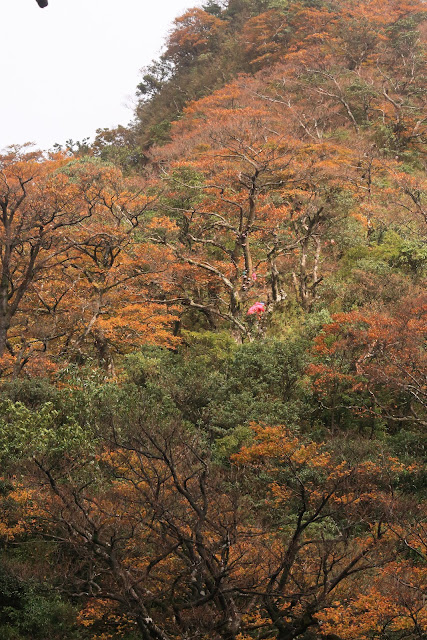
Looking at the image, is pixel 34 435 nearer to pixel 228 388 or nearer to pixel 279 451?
pixel 279 451

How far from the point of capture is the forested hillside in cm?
973

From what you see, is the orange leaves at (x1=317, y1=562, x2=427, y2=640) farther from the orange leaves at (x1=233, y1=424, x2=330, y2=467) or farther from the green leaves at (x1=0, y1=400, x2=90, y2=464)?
the green leaves at (x1=0, y1=400, x2=90, y2=464)

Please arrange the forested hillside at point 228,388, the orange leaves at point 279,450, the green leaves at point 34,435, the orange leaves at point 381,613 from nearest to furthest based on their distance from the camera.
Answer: the orange leaves at point 381,613, the forested hillside at point 228,388, the green leaves at point 34,435, the orange leaves at point 279,450

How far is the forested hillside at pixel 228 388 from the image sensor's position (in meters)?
9.73

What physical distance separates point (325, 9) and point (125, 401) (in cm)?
3703

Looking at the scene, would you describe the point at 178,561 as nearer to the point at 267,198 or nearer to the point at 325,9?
the point at 267,198

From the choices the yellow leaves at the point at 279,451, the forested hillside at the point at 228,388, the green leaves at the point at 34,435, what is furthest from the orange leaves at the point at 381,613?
the green leaves at the point at 34,435

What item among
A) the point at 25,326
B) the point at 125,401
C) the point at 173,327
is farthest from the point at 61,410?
the point at 173,327

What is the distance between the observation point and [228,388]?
638 inches

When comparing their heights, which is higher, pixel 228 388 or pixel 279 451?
pixel 228 388

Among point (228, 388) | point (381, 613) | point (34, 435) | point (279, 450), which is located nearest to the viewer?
point (381, 613)

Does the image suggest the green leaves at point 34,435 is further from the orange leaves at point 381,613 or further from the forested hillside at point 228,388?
the orange leaves at point 381,613

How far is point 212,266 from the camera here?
21.1 metres

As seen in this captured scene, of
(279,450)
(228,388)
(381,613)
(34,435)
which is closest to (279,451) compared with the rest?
(279,450)
